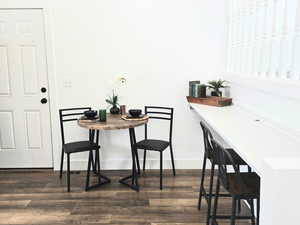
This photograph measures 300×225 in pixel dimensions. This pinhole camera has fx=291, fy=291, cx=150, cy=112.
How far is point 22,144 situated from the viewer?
13.2ft

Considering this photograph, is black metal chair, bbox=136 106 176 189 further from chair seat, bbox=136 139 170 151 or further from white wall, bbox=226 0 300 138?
white wall, bbox=226 0 300 138

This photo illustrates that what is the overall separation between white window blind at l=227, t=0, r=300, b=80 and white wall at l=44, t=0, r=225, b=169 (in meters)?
0.39

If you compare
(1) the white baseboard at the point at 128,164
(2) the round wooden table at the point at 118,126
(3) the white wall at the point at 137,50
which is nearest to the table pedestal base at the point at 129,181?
(2) the round wooden table at the point at 118,126

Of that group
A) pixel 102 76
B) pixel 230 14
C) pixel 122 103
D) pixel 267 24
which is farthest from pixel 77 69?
pixel 267 24

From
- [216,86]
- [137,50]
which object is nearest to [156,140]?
[216,86]

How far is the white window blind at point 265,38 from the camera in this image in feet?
7.02

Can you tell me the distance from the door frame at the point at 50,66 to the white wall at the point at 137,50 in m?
0.05

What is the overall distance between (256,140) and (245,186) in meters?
0.33

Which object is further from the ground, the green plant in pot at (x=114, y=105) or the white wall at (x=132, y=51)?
the white wall at (x=132, y=51)

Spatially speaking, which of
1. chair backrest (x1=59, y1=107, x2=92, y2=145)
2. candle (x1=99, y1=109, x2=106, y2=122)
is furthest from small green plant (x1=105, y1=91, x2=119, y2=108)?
candle (x1=99, y1=109, x2=106, y2=122)

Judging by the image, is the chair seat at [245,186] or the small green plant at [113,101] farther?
the small green plant at [113,101]

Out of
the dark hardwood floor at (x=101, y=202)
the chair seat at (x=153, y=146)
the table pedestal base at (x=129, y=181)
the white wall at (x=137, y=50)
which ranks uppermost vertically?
the white wall at (x=137, y=50)

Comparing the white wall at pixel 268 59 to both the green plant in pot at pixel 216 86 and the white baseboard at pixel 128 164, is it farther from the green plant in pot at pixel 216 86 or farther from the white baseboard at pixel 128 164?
the white baseboard at pixel 128 164

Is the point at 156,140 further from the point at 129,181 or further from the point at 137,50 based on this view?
the point at 137,50
